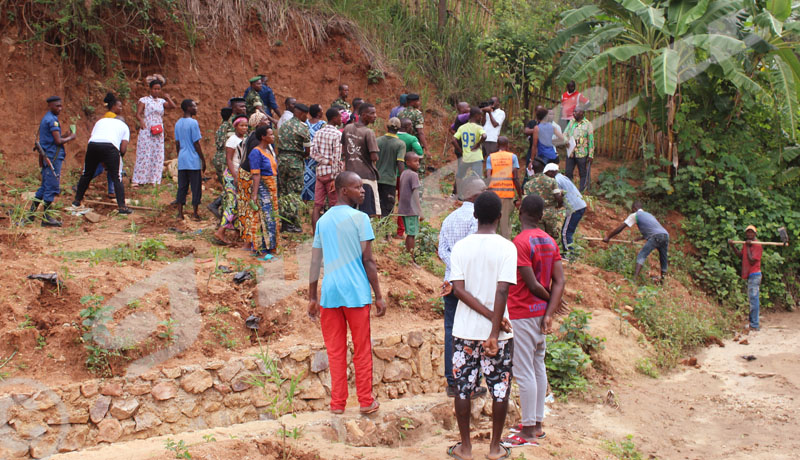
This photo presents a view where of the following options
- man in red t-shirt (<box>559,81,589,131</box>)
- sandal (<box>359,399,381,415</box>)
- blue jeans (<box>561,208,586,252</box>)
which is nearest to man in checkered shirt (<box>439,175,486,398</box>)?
sandal (<box>359,399,381,415</box>)

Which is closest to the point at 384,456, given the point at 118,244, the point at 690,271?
the point at 118,244

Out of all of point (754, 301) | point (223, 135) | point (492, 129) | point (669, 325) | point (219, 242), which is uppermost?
point (492, 129)

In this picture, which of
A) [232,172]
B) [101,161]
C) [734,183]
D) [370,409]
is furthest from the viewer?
[734,183]

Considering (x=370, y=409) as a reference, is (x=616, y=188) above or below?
above

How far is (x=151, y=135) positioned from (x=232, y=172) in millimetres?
2979

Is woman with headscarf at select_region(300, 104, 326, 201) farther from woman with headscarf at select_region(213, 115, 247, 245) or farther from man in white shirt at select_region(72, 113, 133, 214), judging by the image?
man in white shirt at select_region(72, 113, 133, 214)

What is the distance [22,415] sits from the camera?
4.82 metres

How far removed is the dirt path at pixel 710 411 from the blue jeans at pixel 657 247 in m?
1.65

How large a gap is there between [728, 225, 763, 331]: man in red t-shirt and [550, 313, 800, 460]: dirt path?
135 cm

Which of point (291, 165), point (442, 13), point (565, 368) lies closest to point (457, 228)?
point (565, 368)

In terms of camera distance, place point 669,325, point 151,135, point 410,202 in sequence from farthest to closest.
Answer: point 151,135
point 669,325
point 410,202

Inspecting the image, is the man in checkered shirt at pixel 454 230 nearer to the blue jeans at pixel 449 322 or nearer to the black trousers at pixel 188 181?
the blue jeans at pixel 449 322

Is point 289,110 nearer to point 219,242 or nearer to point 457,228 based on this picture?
point 219,242

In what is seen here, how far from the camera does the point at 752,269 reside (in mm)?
10500
